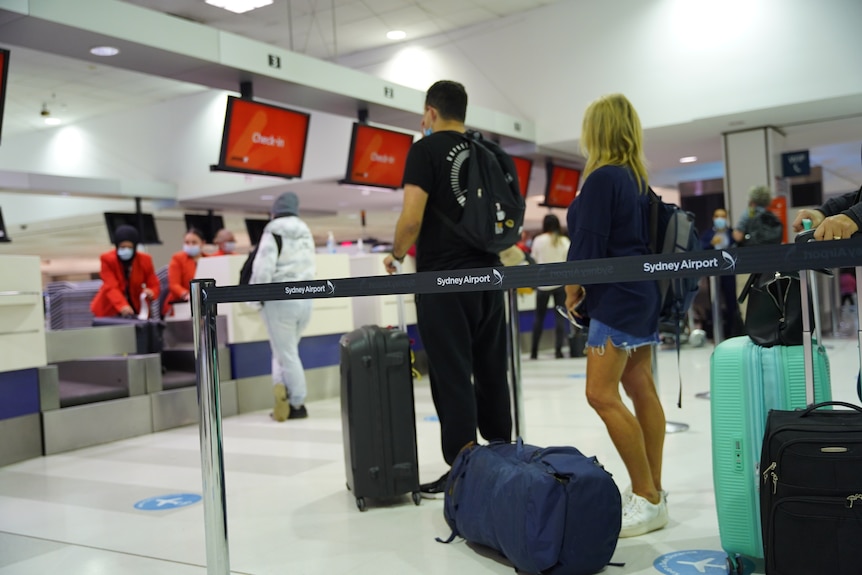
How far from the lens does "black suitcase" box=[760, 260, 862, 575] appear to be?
5.73 ft

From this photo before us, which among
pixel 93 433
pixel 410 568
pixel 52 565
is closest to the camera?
pixel 410 568

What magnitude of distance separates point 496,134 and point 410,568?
768 cm

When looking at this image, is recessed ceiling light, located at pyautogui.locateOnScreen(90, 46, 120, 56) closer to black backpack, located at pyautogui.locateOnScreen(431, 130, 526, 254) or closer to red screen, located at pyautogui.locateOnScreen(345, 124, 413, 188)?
red screen, located at pyautogui.locateOnScreen(345, 124, 413, 188)

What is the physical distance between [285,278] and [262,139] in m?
2.04

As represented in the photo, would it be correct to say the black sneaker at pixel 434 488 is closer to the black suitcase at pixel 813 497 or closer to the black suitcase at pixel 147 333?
the black suitcase at pixel 813 497

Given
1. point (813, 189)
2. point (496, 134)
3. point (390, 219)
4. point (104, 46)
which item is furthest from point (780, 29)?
point (390, 219)

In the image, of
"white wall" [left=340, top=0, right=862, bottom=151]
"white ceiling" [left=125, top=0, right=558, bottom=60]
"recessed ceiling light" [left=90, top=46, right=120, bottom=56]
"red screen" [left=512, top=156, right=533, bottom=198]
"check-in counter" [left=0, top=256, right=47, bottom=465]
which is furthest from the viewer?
"red screen" [left=512, top=156, right=533, bottom=198]

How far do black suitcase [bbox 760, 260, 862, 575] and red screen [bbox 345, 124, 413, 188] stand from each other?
6509 mm

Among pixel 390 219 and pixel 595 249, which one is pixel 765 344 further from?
pixel 390 219

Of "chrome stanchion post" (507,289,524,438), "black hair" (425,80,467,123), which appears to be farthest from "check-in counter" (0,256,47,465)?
"chrome stanchion post" (507,289,524,438)

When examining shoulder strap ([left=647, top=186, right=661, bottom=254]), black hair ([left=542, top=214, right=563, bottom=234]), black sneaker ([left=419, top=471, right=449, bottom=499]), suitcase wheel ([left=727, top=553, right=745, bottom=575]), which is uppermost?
black hair ([left=542, top=214, right=563, bottom=234])

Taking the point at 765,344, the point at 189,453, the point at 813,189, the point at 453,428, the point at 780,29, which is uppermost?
the point at 780,29

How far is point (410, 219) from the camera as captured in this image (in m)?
2.99

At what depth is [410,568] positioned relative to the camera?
239 cm
